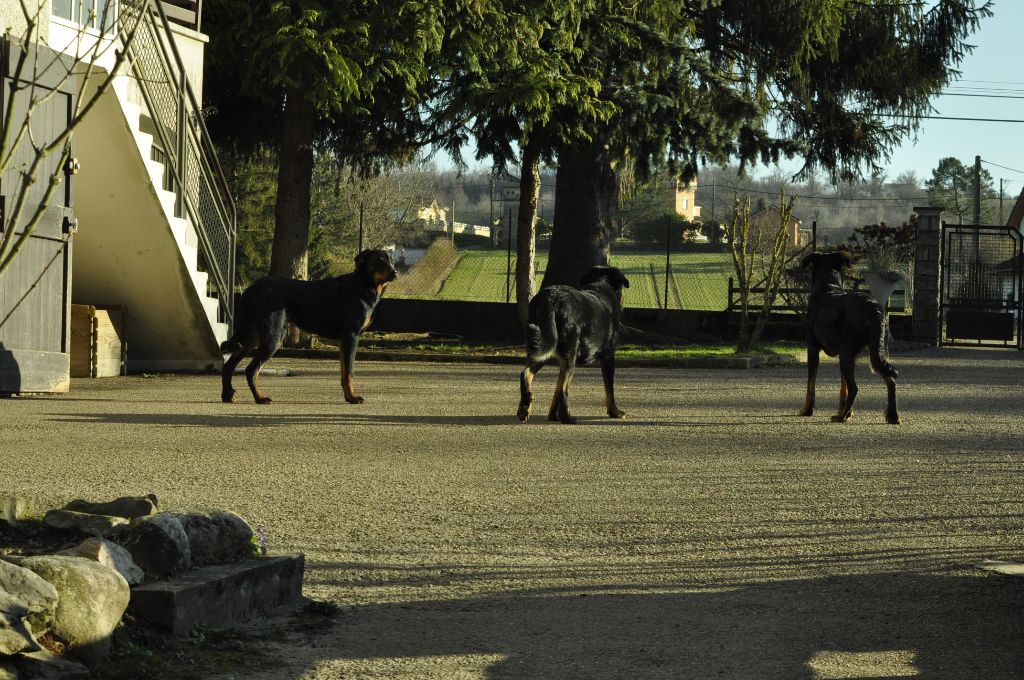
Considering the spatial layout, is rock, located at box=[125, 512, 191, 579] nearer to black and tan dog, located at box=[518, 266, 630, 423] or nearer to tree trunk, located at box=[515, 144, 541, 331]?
black and tan dog, located at box=[518, 266, 630, 423]

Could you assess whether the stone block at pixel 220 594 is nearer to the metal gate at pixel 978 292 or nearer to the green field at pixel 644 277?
the metal gate at pixel 978 292

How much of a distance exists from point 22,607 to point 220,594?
38.2 inches

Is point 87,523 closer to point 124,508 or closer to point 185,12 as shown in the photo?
point 124,508

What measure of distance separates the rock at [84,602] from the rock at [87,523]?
30.6 inches

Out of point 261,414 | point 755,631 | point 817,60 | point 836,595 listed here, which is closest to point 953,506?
point 836,595

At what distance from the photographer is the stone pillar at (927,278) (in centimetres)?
2991

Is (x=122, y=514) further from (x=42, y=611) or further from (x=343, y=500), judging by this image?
(x=343, y=500)

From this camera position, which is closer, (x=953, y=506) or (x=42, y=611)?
(x=42, y=611)

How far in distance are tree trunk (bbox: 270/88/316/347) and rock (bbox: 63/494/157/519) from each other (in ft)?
53.6

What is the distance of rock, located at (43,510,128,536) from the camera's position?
523 centimetres

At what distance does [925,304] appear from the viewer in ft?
→ 98.3

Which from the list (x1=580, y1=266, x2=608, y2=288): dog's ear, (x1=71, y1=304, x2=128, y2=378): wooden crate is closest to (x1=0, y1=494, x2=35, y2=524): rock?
(x1=580, y1=266, x2=608, y2=288): dog's ear

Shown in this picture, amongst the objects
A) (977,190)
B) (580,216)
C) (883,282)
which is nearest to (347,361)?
(580,216)

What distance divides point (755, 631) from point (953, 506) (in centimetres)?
311
